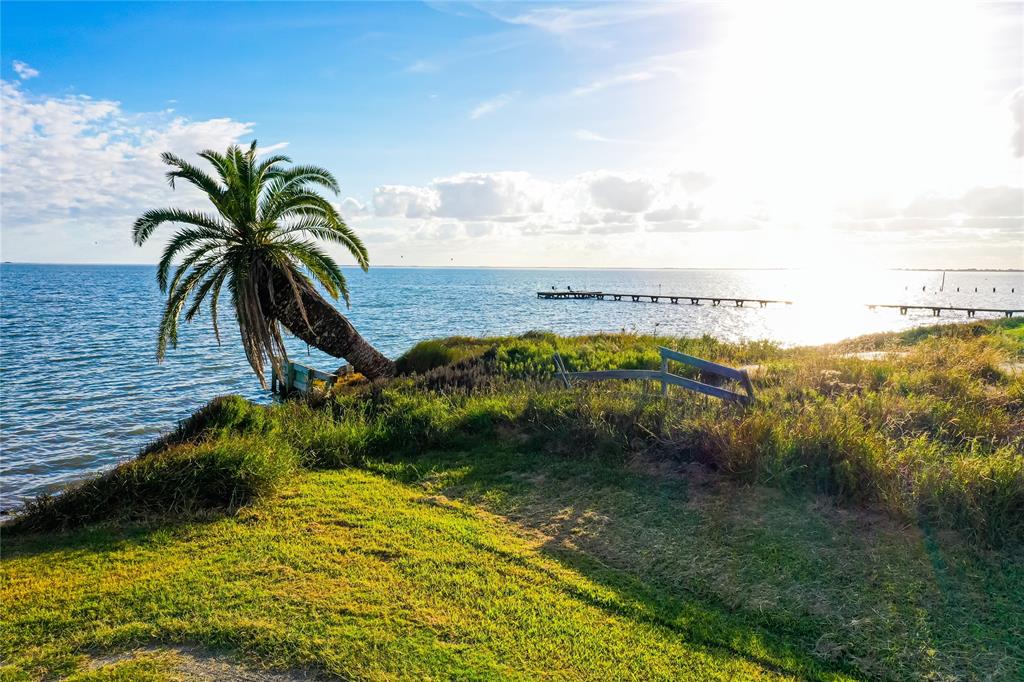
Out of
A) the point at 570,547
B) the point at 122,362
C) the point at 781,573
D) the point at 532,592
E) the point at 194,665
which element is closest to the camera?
the point at 194,665

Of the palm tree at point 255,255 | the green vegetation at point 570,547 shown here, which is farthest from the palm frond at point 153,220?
the green vegetation at point 570,547

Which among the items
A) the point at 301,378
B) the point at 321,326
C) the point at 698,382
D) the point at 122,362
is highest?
the point at 698,382

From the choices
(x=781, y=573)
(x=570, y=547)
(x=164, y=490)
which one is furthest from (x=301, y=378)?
(x=781, y=573)

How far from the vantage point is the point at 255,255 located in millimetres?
16859

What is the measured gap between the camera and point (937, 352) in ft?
40.8

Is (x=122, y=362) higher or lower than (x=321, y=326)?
lower

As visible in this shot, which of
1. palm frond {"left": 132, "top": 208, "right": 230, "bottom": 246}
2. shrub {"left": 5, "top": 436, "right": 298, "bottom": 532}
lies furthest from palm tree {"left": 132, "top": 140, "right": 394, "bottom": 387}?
shrub {"left": 5, "top": 436, "right": 298, "bottom": 532}

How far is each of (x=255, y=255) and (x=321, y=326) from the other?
9.07 ft

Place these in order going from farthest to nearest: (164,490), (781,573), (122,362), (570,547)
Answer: (122,362), (164,490), (570,547), (781,573)

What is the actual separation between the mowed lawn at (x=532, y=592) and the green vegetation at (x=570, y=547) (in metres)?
0.02

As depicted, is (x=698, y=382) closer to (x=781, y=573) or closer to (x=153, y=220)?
(x=781, y=573)

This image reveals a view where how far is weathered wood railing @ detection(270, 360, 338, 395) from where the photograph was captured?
22278mm

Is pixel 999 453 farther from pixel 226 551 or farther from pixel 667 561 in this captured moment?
pixel 226 551

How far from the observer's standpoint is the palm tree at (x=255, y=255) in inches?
637
